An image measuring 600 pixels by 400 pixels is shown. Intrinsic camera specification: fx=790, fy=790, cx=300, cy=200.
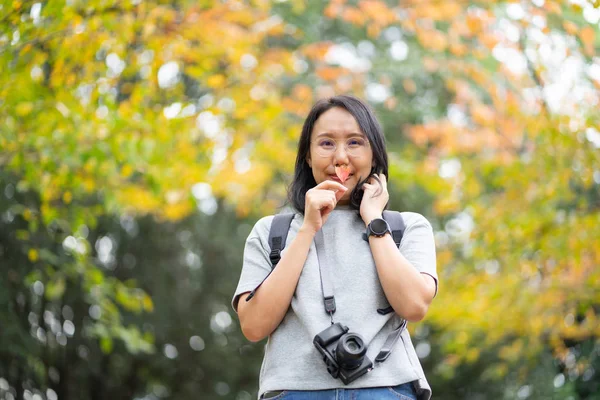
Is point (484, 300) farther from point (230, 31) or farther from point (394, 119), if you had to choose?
point (394, 119)

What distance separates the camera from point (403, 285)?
2.25 metres

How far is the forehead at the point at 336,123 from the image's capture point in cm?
253

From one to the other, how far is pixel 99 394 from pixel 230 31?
6.71m

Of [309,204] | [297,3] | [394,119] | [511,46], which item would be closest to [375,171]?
[309,204]

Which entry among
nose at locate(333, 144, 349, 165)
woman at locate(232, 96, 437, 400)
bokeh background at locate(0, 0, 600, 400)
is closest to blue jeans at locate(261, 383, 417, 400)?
woman at locate(232, 96, 437, 400)

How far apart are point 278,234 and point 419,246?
1.46 feet

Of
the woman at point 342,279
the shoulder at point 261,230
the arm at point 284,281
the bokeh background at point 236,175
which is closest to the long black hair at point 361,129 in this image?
the woman at point 342,279

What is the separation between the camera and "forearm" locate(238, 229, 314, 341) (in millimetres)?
2281

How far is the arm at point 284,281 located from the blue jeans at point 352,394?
0.19 m

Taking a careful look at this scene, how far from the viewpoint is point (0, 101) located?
496 cm

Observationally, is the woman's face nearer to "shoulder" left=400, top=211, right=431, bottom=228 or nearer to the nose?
the nose

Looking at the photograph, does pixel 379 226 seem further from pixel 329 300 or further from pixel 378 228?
pixel 329 300

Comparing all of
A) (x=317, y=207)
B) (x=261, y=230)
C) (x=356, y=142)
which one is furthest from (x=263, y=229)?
(x=356, y=142)

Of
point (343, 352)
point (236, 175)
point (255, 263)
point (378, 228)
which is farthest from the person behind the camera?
point (236, 175)
